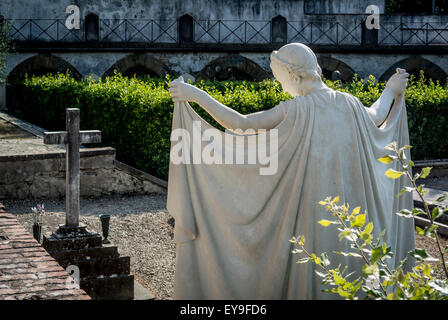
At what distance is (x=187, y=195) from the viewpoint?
13.5 ft

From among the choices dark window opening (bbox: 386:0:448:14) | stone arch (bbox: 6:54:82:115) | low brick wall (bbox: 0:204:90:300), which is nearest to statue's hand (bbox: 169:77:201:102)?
low brick wall (bbox: 0:204:90:300)

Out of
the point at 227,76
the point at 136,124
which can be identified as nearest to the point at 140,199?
the point at 136,124

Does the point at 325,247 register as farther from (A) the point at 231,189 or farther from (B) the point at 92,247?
(B) the point at 92,247

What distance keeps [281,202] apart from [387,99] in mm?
1008

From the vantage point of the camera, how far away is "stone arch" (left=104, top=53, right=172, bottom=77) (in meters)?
21.1

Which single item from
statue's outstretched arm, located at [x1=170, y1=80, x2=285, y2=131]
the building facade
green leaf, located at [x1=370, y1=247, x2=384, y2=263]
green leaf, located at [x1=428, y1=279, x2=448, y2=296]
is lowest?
green leaf, located at [x1=428, y1=279, x2=448, y2=296]

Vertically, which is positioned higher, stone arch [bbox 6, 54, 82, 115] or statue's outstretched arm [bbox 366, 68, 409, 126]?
stone arch [bbox 6, 54, 82, 115]

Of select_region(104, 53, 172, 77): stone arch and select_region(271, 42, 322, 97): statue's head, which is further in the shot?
select_region(104, 53, 172, 77): stone arch

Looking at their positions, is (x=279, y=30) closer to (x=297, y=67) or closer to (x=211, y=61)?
(x=211, y=61)

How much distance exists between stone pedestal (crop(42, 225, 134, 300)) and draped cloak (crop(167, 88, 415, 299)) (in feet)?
6.22

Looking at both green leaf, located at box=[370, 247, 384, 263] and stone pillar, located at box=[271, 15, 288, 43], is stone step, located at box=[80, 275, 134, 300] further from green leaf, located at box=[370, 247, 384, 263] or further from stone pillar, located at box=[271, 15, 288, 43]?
stone pillar, located at box=[271, 15, 288, 43]

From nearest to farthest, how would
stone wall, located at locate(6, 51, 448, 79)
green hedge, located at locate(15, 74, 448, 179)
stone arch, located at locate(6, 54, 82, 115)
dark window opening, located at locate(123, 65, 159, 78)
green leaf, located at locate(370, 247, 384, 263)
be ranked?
1. green leaf, located at locate(370, 247, 384, 263)
2. green hedge, located at locate(15, 74, 448, 179)
3. stone arch, located at locate(6, 54, 82, 115)
4. stone wall, located at locate(6, 51, 448, 79)
5. dark window opening, located at locate(123, 65, 159, 78)

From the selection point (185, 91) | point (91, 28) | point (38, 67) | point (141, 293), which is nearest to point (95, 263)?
point (141, 293)
